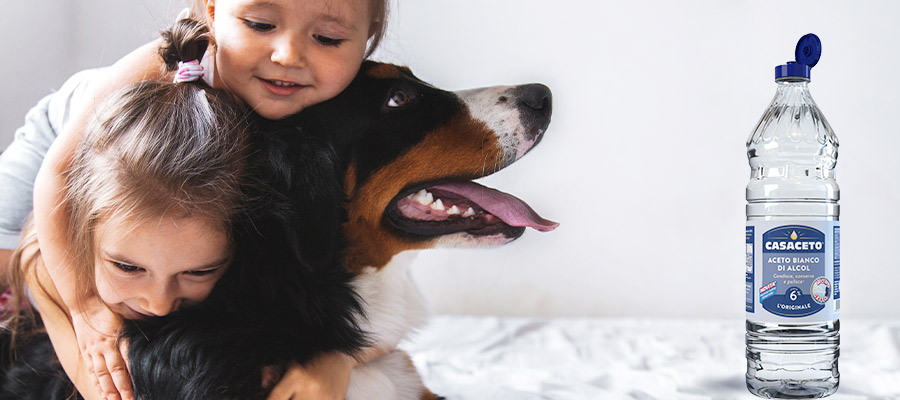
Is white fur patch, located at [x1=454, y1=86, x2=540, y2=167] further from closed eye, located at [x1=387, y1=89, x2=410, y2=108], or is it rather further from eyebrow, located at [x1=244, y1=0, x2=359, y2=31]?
eyebrow, located at [x1=244, y1=0, x2=359, y2=31]

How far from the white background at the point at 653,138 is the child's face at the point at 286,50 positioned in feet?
3.07

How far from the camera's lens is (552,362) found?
70.7 inches

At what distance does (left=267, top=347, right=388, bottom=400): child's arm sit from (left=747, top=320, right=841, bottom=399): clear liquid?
34.3 inches

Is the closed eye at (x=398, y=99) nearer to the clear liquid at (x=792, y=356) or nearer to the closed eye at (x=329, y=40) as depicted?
the closed eye at (x=329, y=40)

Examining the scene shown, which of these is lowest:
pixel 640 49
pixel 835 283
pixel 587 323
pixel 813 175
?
pixel 587 323

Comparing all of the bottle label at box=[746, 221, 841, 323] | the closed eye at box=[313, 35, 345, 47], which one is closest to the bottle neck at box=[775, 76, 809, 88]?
the bottle label at box=[746, 221, 841, 323]

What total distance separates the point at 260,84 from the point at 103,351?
47 centimetres

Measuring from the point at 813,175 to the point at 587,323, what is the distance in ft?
2.67

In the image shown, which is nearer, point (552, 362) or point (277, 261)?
point (277, 261)

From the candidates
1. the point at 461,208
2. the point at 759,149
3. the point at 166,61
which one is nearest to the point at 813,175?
the point at 759,149

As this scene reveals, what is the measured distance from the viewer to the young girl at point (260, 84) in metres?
1.09

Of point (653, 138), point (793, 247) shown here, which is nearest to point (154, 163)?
point (793, 247)

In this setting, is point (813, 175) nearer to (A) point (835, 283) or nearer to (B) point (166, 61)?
(A) point (835, 283)

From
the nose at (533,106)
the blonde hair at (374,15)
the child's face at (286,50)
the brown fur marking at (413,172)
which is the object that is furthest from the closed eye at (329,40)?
the nose at (533,106)
